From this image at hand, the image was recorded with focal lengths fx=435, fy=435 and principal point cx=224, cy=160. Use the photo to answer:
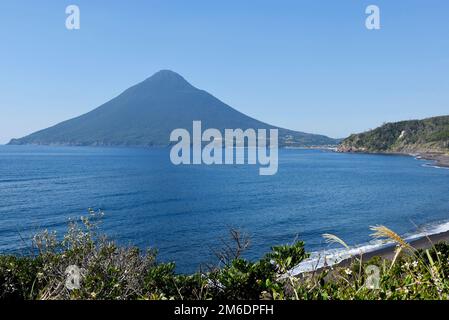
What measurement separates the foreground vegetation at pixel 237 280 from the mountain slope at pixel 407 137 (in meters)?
148

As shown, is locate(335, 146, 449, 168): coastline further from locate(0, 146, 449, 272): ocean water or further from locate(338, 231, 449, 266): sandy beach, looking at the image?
locate(338, 231, 449, 266): sandy beach

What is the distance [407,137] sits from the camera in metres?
160

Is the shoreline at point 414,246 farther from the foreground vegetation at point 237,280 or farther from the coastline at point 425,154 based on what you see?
the coastline at point 425,154

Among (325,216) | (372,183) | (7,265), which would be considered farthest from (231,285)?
(372,183)

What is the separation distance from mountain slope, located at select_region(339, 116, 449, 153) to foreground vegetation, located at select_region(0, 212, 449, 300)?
148363 mm

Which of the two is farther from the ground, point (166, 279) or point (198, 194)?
point (166, 279)

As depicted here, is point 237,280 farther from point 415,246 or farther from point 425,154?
point 425,154

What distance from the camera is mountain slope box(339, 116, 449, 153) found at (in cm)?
14620

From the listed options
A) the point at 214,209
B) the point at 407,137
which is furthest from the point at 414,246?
the point at 407,137

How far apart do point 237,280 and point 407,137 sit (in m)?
169

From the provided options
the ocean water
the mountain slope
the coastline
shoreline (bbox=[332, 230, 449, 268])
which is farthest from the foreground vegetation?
the mountain slope
